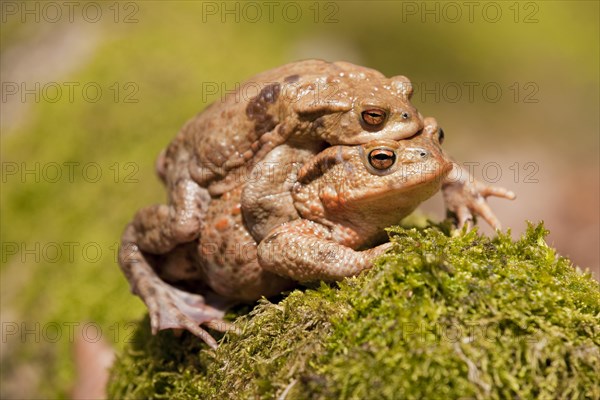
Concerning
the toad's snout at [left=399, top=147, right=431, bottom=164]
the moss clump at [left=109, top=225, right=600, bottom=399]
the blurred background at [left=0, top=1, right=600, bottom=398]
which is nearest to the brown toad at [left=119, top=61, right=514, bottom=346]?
the toad's snout at [left=399, top=147, right=431, bottom=164]

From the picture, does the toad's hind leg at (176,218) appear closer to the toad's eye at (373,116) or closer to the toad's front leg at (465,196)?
the toad's eye at (373,116)

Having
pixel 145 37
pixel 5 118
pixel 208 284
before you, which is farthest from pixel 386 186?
pixel 5 118

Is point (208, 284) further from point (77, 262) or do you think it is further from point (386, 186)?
point (77, 262)

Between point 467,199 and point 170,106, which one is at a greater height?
point 170,106

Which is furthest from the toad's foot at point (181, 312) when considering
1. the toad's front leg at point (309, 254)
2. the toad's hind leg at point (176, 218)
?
the toad's front leg at point (309, 254)

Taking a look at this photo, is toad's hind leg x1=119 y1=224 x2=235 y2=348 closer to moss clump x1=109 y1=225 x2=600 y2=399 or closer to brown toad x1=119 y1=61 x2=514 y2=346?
brown toad x1=119 y1=61 x2=514 y2=346

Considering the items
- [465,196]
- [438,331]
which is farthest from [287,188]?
[438,331]

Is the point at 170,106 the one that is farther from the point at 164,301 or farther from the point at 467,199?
the point at 467,199
